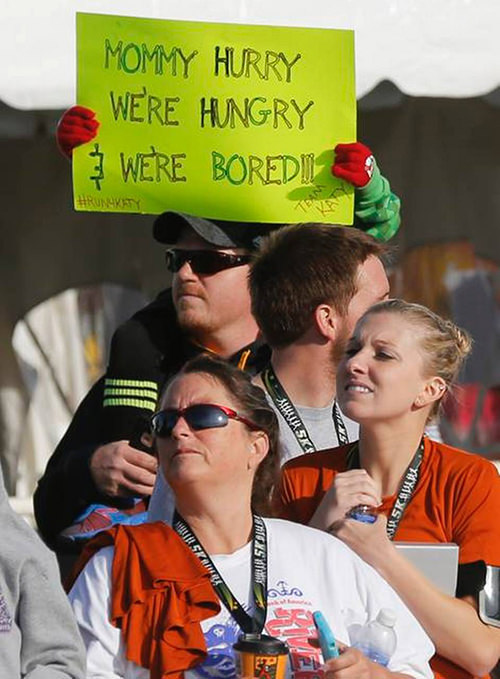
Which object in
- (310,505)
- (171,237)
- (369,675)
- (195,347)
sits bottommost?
(369,675)

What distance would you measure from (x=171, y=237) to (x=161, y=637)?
1.62 metres

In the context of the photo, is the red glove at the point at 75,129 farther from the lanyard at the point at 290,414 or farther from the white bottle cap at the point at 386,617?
the white bottle cap at the point at 386,617

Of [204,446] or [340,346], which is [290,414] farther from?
[204,446]

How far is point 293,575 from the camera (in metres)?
3.17

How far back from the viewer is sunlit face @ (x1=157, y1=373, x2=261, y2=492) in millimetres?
3209

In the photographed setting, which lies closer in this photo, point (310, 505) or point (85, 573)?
point (85, 573)

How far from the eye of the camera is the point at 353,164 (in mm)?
4070

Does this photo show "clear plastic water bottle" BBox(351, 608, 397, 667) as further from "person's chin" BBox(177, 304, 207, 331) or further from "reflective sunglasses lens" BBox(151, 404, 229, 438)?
"person's chin" BBox(177, 304, 207, 331)

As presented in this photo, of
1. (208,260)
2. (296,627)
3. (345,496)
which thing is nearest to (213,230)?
(208,260)

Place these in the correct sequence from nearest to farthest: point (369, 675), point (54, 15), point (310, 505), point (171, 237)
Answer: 1. point (369, 675)
2. point (310, 505)
3. point (171, 237)
4. point (54, 15)

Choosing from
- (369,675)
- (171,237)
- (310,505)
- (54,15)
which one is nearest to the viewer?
(369,675)

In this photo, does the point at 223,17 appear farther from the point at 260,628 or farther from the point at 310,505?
the point at 260,628

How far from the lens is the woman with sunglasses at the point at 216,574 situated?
3.01 metres

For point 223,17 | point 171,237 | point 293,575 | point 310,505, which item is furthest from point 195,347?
point 223,17
